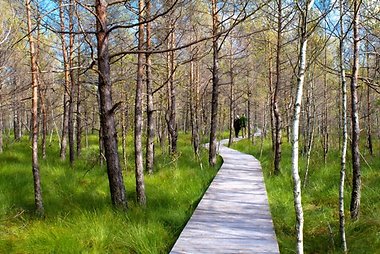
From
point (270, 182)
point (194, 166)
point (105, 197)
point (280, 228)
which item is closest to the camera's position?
point (280, 228)

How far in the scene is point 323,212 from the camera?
6734 mm

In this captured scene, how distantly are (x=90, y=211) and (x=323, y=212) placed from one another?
4.40m

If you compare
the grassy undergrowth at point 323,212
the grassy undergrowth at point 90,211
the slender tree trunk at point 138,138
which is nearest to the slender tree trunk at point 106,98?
the grassy undergrowth at point 90,211

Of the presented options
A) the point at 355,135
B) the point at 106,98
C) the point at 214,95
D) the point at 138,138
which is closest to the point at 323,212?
the point at 355,135

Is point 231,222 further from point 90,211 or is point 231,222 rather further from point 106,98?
point 106,98

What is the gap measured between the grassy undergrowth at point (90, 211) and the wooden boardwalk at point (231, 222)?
0.98 ft

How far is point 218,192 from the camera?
287 inches

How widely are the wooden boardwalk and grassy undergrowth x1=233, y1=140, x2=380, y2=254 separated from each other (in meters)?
0.34

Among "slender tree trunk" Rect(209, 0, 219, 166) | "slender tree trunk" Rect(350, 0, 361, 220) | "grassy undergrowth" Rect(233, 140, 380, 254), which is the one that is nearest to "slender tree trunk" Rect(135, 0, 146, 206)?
"grassy undergrowth" Rect(233, 140, 380, 254)

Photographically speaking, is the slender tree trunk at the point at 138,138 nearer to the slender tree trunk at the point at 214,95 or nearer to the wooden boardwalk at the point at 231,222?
the wooden boardwalk at the point at 231,222

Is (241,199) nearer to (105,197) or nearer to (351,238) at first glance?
(351,238)

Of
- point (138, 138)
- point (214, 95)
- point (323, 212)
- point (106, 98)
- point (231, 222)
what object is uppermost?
point (214, 95)

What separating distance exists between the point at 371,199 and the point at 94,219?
568 cm

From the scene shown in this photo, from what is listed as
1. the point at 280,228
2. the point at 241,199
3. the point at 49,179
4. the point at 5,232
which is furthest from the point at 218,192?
the point at 49,179
